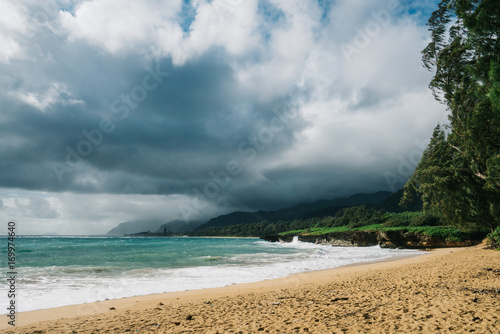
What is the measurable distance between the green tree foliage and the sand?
24.3ft

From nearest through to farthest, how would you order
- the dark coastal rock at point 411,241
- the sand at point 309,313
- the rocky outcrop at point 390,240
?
the sand at point 309,313 < the dark coastal rock at point 411,241 < the rocky outcrop at point 390,240

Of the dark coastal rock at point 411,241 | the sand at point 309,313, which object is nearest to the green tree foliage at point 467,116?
the sand at point 309,313

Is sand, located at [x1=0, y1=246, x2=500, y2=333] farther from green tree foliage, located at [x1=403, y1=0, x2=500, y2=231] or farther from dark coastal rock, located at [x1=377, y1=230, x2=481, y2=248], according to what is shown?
dark coastal rock, located at [x1=377, y1=230, x2=481, y2=248]

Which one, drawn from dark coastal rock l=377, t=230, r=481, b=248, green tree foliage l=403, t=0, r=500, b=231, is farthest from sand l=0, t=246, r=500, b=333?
dark coastal rock l=377, t=230, r=481, b=248

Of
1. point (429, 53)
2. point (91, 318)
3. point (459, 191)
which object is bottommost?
point (91, 318)

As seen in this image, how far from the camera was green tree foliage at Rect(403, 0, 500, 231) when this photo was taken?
12.5 m

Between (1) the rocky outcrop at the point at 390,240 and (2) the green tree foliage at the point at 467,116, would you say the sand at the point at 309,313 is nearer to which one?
(2) the green tree foliage at the point at 467,116

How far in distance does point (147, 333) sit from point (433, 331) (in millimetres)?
6165

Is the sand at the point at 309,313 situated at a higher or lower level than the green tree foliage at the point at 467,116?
lower

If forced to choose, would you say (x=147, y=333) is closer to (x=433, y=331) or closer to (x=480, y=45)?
(x=433, y=331)

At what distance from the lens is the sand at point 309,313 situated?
19.0ft

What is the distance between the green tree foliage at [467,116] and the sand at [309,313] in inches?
291

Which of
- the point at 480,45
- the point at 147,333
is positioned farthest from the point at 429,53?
the point at 147,333

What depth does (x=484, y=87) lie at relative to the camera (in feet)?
41.3
